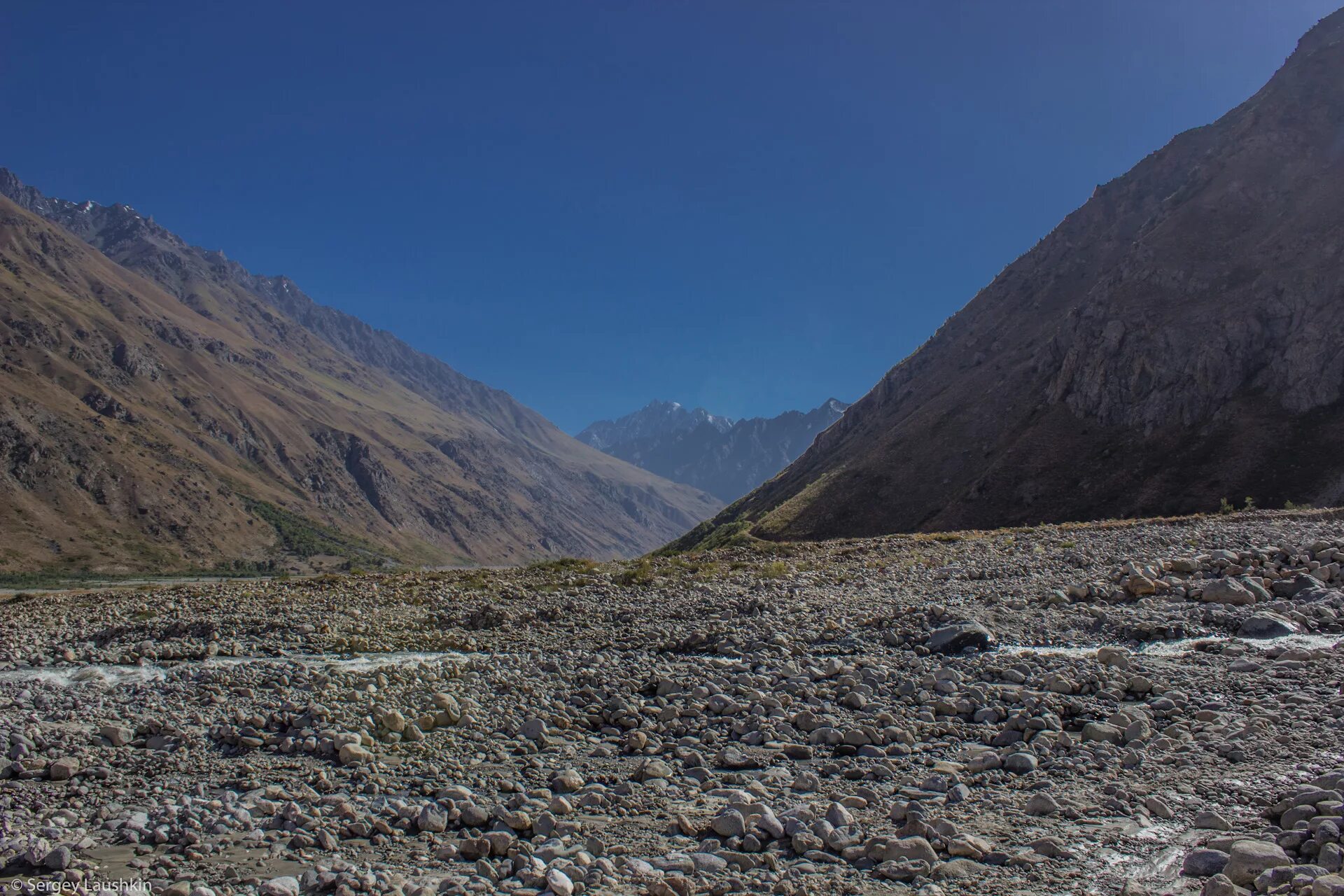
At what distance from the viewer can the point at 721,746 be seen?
12852 millimetres

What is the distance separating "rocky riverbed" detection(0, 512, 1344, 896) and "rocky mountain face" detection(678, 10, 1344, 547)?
47.9 metres

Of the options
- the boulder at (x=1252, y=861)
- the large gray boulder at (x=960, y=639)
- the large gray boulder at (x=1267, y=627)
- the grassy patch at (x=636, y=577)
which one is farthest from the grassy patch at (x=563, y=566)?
the boulder at (x=1252, y=861)

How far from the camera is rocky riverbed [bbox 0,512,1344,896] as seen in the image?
8398 mm

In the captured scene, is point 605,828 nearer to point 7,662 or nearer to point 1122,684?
point 1122,684

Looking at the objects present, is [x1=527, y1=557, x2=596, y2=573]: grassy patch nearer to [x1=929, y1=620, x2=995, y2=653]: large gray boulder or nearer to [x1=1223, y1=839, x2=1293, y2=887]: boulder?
[x1=929, y1=620, x2=995, y2=653]: large gray boulder

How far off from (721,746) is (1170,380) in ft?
268

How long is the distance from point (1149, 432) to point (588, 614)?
229ft

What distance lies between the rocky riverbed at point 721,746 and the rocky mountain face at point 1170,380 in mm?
47867

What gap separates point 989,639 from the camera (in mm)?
18984

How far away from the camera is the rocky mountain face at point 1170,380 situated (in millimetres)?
66875

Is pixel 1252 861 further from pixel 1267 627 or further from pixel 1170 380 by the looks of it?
pixel 1170 380

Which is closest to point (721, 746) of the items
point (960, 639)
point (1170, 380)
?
point (960, 639)

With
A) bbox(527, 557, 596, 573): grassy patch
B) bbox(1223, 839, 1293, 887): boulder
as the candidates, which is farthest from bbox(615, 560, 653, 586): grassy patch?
bbox(1223, 839, 1293, 887): boulder

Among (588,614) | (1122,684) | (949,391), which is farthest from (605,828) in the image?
(949,391)
